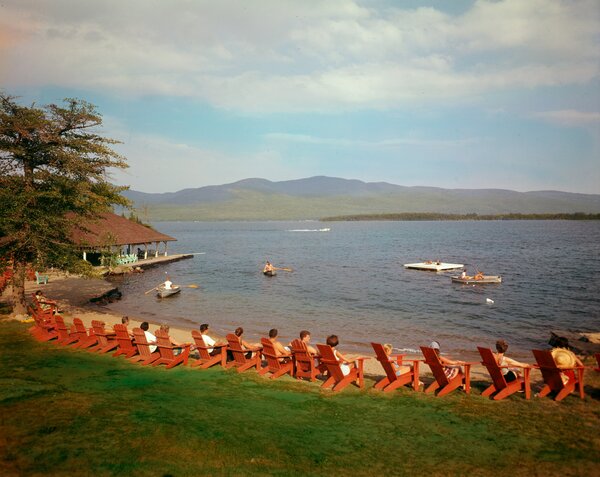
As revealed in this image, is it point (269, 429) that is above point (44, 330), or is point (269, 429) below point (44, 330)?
above

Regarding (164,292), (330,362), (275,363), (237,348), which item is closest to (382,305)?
(164,292)

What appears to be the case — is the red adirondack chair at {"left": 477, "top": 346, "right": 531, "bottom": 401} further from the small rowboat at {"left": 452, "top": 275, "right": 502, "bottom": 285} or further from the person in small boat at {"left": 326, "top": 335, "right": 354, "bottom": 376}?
the small rowboat at {"left": 452, "top": 275, "right": 502, "bottom": 285}

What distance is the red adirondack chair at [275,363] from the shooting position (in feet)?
35.5

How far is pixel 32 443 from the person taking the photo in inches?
271

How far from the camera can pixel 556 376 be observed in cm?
927

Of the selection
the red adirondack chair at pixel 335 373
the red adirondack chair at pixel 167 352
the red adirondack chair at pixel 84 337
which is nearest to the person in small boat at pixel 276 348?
the red adirondack chair at pixel 335 373

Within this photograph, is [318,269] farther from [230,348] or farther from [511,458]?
[511,458]

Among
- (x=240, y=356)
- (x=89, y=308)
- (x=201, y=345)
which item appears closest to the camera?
(x=240, y=356)

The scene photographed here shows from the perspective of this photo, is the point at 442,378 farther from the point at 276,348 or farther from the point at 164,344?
the point at 164,344

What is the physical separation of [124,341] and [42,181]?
29.2 ft

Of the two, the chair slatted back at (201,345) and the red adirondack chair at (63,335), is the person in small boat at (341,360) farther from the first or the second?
the red adirondack chair at (63,335)

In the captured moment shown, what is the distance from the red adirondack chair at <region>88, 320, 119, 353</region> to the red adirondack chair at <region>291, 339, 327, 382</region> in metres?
5.66

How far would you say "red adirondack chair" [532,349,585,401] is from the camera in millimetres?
9211

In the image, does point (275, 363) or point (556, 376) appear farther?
point (275, 363)
